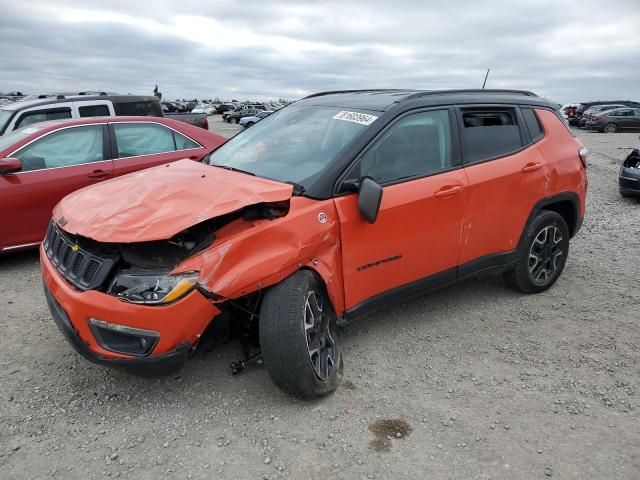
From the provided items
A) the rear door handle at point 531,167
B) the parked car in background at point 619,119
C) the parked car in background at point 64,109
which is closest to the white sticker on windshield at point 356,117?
the rear door handle at point 531,167

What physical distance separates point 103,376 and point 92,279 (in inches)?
34.0

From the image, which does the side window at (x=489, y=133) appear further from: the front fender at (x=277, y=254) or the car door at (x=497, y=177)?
the front fender at (x=277, y=254)

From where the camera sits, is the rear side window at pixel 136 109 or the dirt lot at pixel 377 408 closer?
the dirt lot at pixel 377 408

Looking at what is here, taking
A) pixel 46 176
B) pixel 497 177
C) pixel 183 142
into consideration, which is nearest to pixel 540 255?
pixel 497 177

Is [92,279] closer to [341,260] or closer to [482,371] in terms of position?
[341,260]

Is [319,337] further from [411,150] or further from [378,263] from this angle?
[411,150]

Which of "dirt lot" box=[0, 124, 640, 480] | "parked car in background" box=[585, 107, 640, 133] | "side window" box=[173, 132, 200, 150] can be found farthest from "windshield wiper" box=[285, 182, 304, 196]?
"parked car in background" box=[585, 107, 640, 133]

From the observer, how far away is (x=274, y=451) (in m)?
2.63

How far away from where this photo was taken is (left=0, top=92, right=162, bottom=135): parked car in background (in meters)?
7.77

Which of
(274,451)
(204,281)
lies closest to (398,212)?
(204,281)

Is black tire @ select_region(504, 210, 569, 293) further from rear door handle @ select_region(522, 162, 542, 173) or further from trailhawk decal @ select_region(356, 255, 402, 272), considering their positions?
trailhawk decal @ select_region(356, 255, 402, 272)

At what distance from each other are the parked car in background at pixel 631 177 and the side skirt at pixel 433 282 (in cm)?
524

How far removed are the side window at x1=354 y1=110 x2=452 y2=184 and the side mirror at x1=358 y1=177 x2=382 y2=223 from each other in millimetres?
259

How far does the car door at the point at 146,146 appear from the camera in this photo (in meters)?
5.82
